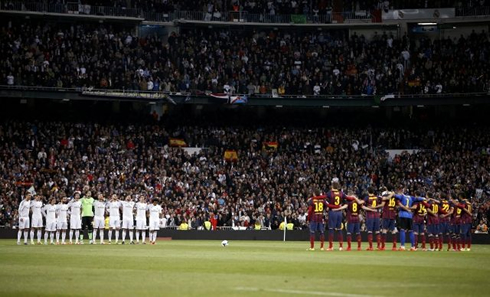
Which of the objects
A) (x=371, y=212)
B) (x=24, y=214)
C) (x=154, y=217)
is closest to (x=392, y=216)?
(x=371, y=212)

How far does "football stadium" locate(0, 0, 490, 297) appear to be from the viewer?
6234cm

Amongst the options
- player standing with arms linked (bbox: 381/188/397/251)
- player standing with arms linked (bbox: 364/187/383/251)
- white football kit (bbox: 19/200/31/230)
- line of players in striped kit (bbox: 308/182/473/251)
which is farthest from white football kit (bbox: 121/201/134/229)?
player standing with arms linked (bbox: 381/188/397/251)

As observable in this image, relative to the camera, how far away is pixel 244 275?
2359 centimetres

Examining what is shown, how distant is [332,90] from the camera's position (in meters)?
74.6

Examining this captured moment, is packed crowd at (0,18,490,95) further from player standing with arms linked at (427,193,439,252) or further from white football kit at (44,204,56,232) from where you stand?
player standing with arms linked at (427,193,439,252)

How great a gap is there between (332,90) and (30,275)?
53.0 meters

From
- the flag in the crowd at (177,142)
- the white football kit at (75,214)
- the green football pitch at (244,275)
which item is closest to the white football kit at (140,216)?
the white football kit at (75,214)

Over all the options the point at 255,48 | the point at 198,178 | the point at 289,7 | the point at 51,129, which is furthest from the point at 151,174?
the point at 289,7

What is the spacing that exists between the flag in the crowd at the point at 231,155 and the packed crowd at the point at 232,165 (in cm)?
42

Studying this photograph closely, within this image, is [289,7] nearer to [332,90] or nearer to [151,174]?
[332,90]

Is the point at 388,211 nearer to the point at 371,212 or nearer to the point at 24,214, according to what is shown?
the point at 371,212

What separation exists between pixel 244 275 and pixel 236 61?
53.5m

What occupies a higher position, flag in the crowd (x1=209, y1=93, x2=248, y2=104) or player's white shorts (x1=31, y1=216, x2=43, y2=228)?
flag in the crowd (x1=209, y1=93, x2=248, y2=104)

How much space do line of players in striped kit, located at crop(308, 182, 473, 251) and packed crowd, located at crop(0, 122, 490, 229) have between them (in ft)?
57.0
